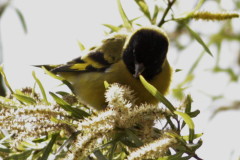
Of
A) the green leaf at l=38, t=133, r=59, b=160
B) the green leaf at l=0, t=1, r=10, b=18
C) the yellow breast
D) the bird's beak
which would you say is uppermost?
the green leaf at l=0, t=1, r=10, b=18

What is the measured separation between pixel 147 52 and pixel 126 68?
0.20 metres

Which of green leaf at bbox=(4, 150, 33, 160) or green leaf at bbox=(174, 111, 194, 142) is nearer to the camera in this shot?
green leaf at bbox=(174, 111, 194, 142)

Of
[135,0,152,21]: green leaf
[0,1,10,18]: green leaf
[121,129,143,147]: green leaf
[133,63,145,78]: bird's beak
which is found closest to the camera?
[121,129,143,147]: green leaf

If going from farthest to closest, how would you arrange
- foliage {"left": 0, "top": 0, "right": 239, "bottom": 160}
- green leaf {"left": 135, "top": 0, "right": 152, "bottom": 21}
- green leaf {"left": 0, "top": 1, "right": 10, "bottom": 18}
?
green leaf {"left": 0, "top": 1, "right": 10, "bottom": 18}, green leaf {"left": 135, "top": 0, "right": 152, "bottom": 21}, foliage {"left": 0, "top": 0, "right": 239, "bottom": 160}

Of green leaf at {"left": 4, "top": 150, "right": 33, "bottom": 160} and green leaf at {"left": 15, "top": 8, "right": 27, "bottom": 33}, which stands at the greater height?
green leaf at {"left": 15, "top": 8, "right": 27, "bottom": 33}

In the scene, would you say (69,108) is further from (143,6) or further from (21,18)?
(21,18)

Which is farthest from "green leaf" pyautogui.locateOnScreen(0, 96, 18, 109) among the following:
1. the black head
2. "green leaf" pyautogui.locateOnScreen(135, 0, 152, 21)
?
"green leaf" pyautogui.locateOnScreen(135, 0, 152, 21)

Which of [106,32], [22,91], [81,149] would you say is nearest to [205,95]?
[106,32]

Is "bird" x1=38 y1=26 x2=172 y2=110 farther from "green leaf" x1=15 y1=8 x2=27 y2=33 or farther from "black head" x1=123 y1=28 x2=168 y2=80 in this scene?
"green leaf" x1=15 y1=8 x2=27 y2=33

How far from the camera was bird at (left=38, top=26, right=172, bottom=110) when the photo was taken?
140 inches

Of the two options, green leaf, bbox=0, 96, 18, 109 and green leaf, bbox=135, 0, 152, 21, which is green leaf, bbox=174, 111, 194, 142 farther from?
green leaf, bbox=135, 0, 152, 21

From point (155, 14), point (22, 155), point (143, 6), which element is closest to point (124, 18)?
point (143, 6)

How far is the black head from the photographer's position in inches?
140

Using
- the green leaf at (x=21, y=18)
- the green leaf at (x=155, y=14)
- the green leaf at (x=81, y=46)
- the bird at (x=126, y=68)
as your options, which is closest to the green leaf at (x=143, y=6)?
the green leaf at (x=155, y=14)
